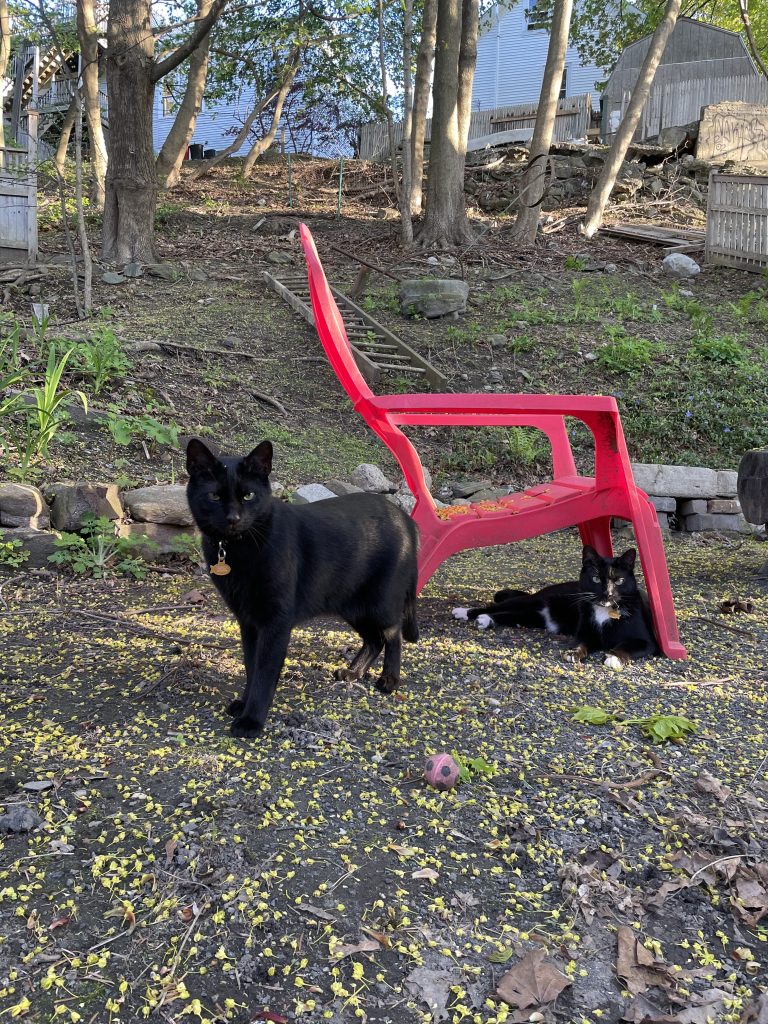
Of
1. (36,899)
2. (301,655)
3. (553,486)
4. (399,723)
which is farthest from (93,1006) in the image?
(553,486)

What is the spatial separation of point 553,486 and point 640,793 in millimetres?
2292

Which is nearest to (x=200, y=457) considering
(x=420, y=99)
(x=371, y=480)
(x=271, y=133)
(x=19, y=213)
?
(x=371, y=480)

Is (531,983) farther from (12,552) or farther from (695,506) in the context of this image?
(695,506)

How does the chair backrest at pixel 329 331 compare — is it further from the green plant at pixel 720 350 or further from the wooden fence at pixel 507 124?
the wooden fence at pixel 507 124

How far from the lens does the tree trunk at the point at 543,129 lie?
37.3 ft

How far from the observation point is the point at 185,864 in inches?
79.0

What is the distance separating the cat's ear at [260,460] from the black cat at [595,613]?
1.62 metres

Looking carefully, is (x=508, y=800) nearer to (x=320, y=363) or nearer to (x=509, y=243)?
(x=320, y=363)

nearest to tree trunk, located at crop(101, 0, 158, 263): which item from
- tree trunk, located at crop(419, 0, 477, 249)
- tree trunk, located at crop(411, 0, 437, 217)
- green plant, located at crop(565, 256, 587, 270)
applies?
tree trunk, located at crop(419, 0, 477, 249)

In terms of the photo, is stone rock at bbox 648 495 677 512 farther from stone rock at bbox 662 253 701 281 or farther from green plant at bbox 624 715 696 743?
stone rock at bbox 662 253 701 281

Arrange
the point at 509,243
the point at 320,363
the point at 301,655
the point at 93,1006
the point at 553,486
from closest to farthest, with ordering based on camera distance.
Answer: the point at 93,1006
the point at 301,655
the point at 553,486
the point at 320,363
the point at 509,243

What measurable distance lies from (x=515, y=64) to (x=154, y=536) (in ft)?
88.1

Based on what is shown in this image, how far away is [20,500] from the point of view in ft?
14.6

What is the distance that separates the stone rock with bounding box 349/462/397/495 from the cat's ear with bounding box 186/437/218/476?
327 centimetres
